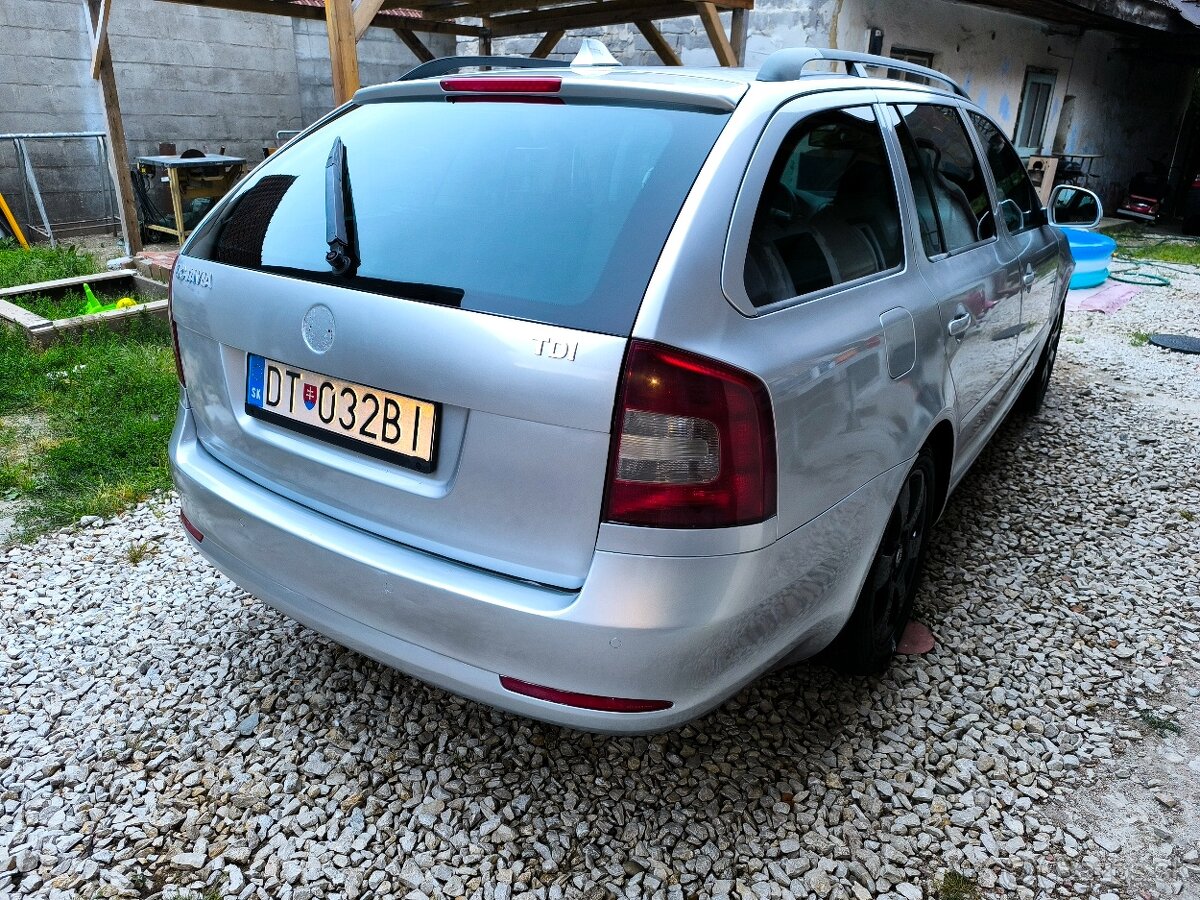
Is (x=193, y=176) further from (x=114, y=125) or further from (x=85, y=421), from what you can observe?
(x=85, y=421)

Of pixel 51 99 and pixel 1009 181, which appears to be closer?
pixel 1009 181

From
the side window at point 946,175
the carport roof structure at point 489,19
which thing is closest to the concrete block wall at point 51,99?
the carport roof structure at point 489,19

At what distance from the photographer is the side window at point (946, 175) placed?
2523 millimetres

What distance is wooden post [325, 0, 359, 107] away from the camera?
444cm

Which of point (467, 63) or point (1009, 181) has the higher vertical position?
point (467, 63)

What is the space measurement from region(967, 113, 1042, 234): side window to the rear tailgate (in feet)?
6.95

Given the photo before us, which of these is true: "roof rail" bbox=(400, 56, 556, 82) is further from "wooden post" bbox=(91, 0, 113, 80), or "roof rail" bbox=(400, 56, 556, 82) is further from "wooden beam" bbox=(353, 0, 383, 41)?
"wooden post" bbox=(91, 0, 113, 80)

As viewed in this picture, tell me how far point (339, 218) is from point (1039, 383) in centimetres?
418

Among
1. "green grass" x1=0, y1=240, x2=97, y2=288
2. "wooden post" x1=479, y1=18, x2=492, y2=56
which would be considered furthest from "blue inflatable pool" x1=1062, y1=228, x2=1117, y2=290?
"green grass" x1=0, y1=240, x2=97, y2=288

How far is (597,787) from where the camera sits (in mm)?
2102

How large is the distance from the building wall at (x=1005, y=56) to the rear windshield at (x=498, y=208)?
3.95 meters

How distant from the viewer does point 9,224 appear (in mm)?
9289

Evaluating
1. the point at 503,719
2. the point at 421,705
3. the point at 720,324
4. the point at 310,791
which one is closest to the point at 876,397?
the point at 720,324

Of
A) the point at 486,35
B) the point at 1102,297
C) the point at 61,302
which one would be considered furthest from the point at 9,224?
the point at 1102,297
